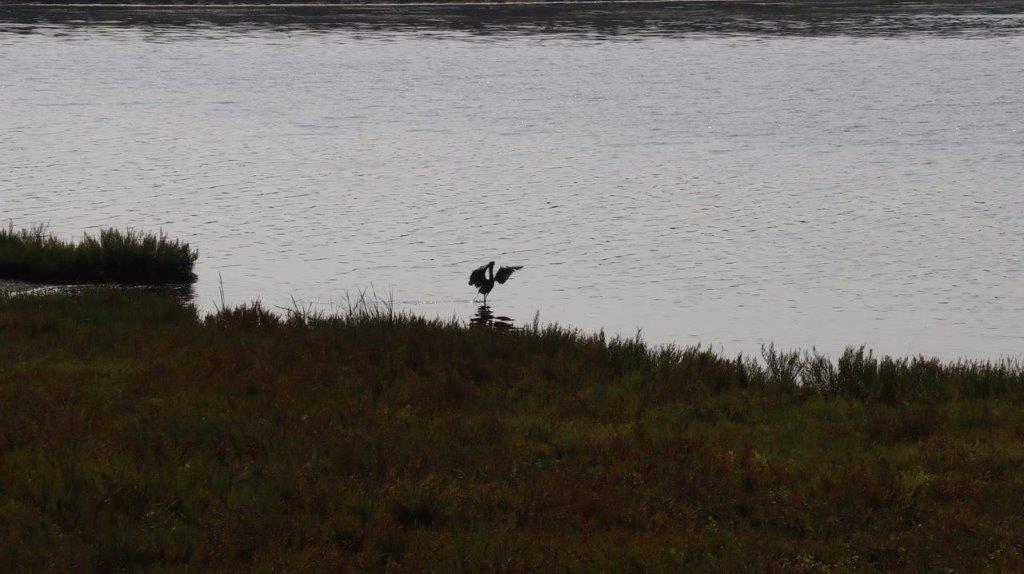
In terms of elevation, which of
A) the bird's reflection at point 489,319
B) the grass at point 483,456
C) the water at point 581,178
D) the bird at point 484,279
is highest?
the grass at point 483,456

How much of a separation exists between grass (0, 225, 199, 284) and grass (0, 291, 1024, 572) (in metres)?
5.55

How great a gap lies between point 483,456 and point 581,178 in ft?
75.4

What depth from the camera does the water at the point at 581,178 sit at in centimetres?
1964

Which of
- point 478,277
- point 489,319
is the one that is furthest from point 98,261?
point 489,319

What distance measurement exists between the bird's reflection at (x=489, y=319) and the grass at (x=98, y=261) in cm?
513

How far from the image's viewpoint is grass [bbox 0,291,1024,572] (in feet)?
25.9

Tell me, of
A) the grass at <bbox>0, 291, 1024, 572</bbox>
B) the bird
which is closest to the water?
the bird

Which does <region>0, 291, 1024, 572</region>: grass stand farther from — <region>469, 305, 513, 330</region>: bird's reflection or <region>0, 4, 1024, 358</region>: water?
<region>0, 4, 1024, 358</region>: water

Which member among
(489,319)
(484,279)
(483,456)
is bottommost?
(489,319)

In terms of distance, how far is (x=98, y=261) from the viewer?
19.9 meters

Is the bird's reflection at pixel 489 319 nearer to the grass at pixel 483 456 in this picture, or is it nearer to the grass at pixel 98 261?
the grass at pixel 483 456

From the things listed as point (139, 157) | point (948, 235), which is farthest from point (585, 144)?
point (948, 235)

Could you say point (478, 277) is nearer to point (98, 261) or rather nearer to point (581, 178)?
point (98, 261)

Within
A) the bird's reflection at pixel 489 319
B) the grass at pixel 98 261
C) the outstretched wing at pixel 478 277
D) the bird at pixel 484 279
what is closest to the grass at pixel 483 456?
the bird's reflection at pixel 489 319
